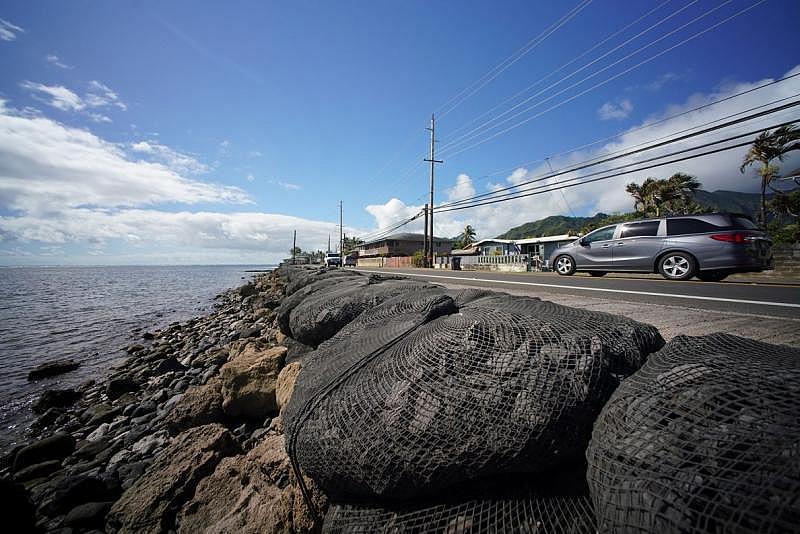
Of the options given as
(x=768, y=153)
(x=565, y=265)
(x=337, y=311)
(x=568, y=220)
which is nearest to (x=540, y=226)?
(x=568, y=220)

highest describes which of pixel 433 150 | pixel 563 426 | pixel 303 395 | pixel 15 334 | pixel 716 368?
pixel 433 150

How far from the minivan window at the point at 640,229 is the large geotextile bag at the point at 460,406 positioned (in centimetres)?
783

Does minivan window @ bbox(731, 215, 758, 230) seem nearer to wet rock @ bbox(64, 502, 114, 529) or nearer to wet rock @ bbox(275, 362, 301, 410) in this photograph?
wet rock @ bbox(275, 362, 301, 410)

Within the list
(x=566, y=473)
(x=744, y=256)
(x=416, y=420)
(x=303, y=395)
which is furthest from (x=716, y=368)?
(x=744, y=256)

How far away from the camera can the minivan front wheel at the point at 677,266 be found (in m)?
7.00

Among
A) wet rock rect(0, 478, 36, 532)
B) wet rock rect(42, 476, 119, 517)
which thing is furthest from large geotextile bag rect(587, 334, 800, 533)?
wet rock rect(42, 476, 119, 517)

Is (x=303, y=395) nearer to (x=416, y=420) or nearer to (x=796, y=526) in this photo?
(x=416, y=420)

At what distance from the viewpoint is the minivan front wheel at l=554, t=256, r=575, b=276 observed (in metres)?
9.60

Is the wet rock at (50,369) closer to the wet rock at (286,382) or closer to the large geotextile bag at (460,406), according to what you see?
the wet rock at (286,382)

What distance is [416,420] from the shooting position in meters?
1.29

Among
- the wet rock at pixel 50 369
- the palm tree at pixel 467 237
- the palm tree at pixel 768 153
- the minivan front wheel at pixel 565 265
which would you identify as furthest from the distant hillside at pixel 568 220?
the wet rock at pixel 50 369

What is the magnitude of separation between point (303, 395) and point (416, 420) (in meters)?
0.71

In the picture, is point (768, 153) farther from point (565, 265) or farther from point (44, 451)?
point (44, 451)

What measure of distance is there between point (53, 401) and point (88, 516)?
483 cm
